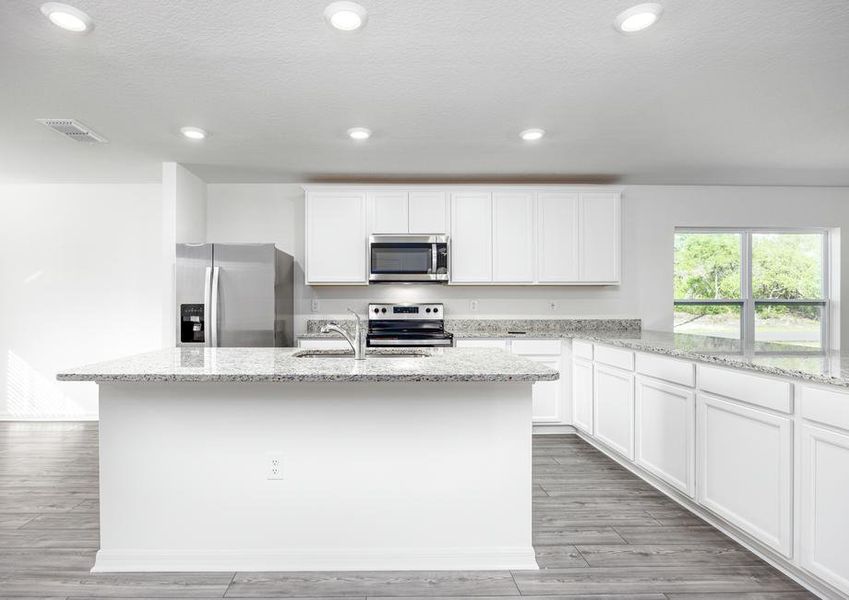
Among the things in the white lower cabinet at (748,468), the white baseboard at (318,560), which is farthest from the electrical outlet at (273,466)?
the white lower cabinet at (748,468)

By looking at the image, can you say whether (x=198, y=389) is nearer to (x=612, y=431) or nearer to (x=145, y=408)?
(x=145, y=408)

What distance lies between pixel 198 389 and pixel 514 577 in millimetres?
1580

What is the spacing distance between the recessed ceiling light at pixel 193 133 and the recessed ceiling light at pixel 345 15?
5.71 feet

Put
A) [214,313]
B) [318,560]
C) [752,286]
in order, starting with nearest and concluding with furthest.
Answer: [318,560]
[214,313]
[752,286]

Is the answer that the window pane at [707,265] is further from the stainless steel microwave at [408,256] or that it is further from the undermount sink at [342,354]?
the undermount sink at [342,354]

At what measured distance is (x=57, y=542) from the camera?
2367mm

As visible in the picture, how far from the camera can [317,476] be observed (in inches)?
84.8

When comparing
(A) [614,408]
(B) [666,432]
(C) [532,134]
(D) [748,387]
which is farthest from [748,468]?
(C) [532,134]

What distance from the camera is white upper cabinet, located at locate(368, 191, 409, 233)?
179 inches

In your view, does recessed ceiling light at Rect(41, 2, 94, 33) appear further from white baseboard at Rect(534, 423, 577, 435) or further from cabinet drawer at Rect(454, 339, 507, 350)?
white baseboard at Rect(534, 423, 577, 435)

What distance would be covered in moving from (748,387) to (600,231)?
264cm

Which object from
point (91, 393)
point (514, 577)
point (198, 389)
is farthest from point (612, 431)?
point (91, 393)

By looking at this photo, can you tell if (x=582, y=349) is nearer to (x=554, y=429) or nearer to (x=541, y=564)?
(x=554, y=429)

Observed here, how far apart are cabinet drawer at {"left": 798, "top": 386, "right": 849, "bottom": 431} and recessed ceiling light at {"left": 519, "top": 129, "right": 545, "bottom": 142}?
2226 millimetres
